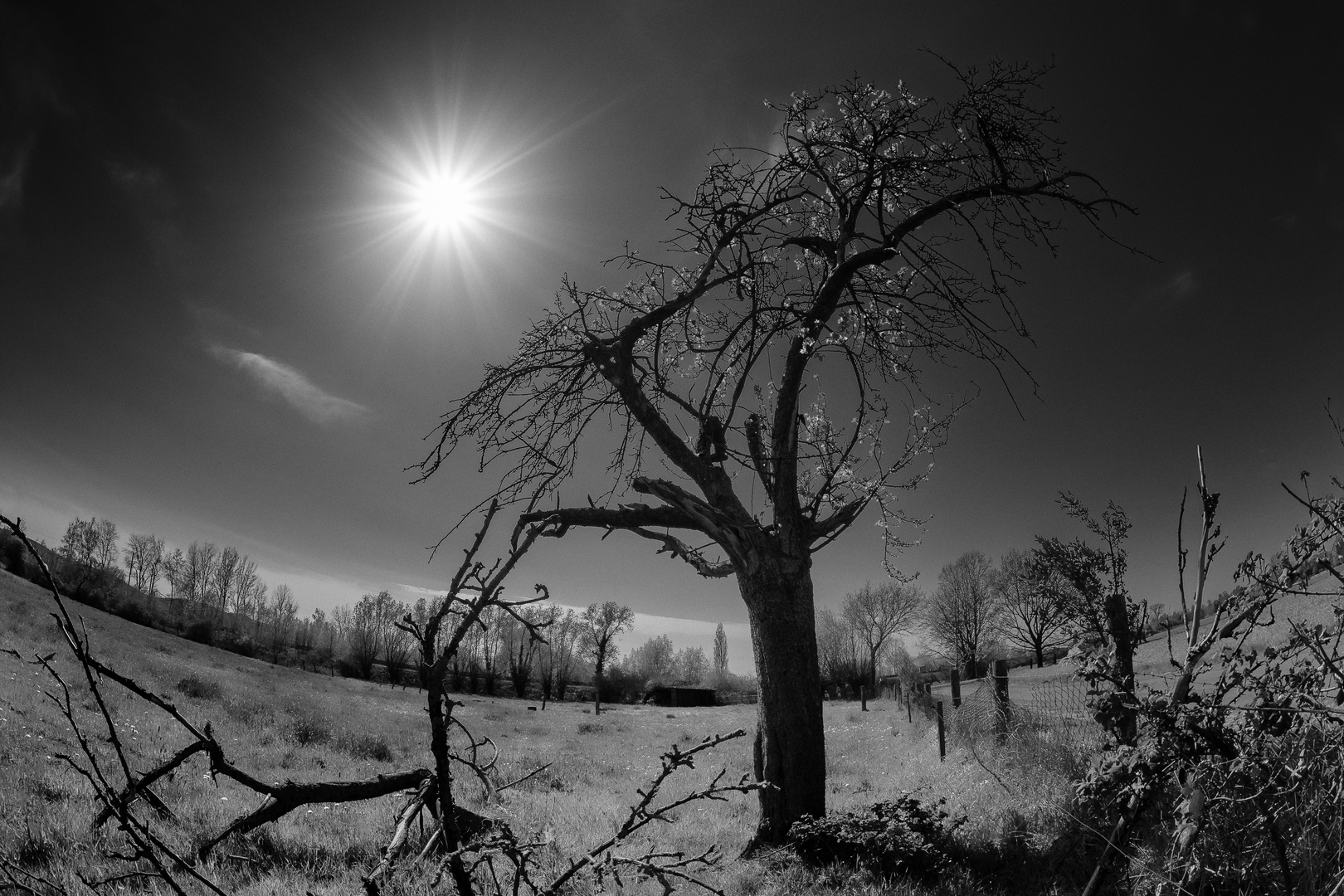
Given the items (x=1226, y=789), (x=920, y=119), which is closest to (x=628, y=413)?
(x=920, y=119)

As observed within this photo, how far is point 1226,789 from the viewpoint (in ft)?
10.5

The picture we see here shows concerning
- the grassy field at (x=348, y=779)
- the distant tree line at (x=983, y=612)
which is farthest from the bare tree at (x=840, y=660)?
the grassy field at (x=348, y=779)

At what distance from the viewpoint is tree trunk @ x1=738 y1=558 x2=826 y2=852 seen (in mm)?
6516

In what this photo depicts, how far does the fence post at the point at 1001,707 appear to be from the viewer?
1169 centimetres

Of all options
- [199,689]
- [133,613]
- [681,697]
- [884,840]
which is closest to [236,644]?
[133,613]

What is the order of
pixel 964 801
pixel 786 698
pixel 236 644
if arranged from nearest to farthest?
1. pixel 786 698
2. pixel 964 801
3. pixel 236 644

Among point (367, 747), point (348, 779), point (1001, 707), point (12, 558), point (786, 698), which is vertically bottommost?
point (367, 747)

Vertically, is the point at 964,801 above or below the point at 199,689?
above

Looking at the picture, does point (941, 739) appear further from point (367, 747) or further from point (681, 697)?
point (681, 697)

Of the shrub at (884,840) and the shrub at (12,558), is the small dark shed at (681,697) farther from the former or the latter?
the shrub at (884,840)

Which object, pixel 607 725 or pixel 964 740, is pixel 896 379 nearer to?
pixel 964 740

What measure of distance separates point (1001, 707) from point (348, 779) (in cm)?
1064

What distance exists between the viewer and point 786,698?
22.0 ft

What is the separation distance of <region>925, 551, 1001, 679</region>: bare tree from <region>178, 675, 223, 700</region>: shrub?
53.4 meters
